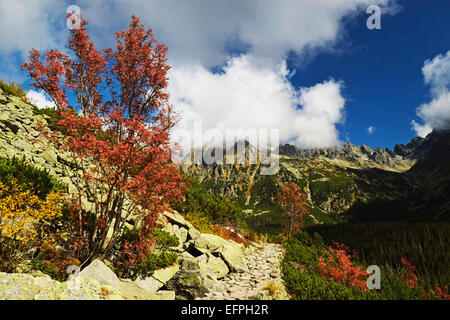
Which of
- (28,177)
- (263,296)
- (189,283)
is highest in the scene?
(28,177)

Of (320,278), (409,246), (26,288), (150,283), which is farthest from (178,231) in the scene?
(409,246)

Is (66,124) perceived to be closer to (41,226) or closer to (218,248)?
(41,226)

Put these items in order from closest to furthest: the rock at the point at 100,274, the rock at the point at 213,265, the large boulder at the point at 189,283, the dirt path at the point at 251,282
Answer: the rock at the point at 100,274, the dirt path at the point at 251,282, the large boulder at the point at 189,283, the rock at the point at 213,265

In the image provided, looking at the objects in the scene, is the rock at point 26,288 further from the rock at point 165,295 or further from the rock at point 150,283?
the rock at point 150,283

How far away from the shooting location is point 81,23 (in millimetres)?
8781

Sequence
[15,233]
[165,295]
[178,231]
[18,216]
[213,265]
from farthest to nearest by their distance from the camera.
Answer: [178,231] → [213,265] → [165,295] → [18,216] → [15,233]

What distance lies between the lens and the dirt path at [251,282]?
897cm

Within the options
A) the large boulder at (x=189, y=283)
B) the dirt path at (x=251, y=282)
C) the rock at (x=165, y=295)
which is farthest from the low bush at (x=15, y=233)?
the dirt path at (x=251, y=282)

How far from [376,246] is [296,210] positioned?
208 ft

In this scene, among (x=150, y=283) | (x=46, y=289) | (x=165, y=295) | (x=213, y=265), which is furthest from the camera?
(x=213, y=265)

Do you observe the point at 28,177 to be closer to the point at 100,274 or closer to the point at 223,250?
the point at 100,274

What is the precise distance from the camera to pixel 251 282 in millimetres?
10609

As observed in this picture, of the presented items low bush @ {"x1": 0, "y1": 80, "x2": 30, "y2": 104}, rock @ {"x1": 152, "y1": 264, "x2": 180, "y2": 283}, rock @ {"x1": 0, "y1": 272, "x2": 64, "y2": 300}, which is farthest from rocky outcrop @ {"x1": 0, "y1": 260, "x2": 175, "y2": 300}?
low bush @ {"x1": 0, "y1": 80, "x2": 30, "y2": 104}

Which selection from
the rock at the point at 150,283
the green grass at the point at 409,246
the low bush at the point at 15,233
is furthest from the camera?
the green grass at the point at 409,246
